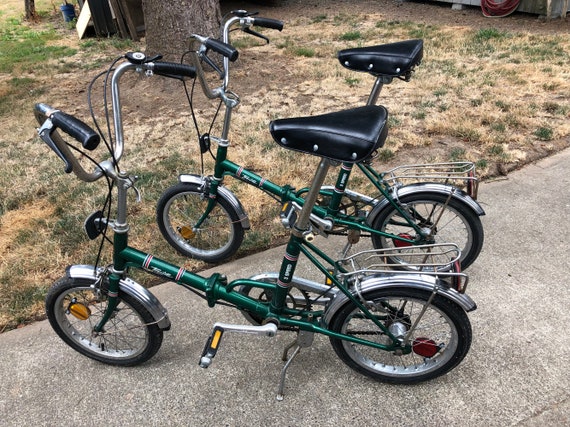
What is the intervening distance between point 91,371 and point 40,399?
241 mm

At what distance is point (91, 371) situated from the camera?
2.25 m

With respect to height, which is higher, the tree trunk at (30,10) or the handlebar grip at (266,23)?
the handlebar grip at (266,23)

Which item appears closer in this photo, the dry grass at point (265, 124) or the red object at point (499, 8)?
the dry grass at point (265, 124)

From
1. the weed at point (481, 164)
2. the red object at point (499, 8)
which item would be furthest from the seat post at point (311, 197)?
the red object at point (499, 8)

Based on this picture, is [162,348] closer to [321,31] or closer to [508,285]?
[508,285]

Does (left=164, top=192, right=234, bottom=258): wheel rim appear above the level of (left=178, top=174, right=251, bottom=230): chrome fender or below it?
below

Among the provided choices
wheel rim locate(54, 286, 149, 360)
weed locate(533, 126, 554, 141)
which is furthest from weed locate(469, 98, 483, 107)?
wheel rim locate(54, 286, 149, 360)

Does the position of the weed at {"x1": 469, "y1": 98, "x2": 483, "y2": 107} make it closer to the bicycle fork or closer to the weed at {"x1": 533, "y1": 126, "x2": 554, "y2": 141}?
the weed at {"x1": 533, "y1": 126, "x2": 554, "y2": 141}

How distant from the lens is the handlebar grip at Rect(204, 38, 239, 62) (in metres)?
2.16

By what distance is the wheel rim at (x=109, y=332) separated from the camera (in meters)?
2.21

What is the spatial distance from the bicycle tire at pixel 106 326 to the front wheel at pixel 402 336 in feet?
2.91

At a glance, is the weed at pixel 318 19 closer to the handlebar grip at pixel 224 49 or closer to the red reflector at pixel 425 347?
the handlebar grip at pixel 224 49

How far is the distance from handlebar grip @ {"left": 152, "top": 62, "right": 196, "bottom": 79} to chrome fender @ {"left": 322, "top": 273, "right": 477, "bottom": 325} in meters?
1.12

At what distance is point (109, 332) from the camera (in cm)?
229
